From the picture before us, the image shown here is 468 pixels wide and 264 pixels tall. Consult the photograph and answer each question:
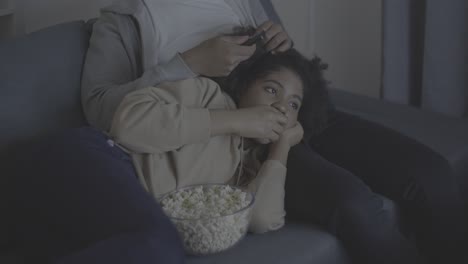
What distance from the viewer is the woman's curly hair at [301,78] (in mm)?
1652

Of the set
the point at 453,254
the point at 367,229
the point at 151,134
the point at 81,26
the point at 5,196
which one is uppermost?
the point at 81,26

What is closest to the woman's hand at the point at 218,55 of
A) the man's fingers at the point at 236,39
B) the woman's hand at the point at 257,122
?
the man's fingers at the point at 236,39

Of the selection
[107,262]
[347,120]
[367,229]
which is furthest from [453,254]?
[107,262]

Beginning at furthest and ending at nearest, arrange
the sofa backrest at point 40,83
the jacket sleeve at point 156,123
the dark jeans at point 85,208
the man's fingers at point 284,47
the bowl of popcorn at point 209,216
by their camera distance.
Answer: the man's fingers at point 284,47, the sofa backrest at point 40,83, the jacket sleeve at point 156,123, the bowl of popcorn at point 209,216, the dark jeans at point 85,208

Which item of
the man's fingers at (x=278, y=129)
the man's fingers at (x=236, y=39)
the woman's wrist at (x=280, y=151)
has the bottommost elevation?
the woman's wrist at (x=280, y=151)

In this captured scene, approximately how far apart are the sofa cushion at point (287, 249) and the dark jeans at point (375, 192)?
0.03 m

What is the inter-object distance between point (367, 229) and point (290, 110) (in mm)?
362

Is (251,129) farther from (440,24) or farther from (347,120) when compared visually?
(440,24)

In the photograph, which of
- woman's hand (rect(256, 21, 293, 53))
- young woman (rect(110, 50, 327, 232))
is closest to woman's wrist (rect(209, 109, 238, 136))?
young woman (rect(110, 50, 327, 232))

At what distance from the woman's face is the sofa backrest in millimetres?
422

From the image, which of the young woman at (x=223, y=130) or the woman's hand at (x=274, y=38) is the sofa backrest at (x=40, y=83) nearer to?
the young woman at (x=223, y=130)

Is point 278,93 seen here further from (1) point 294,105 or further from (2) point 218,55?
(2) point 218,55

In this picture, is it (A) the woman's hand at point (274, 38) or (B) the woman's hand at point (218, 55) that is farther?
(A) the woman's hand at point (274, 38)

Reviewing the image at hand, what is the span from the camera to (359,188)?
4.83 ft
